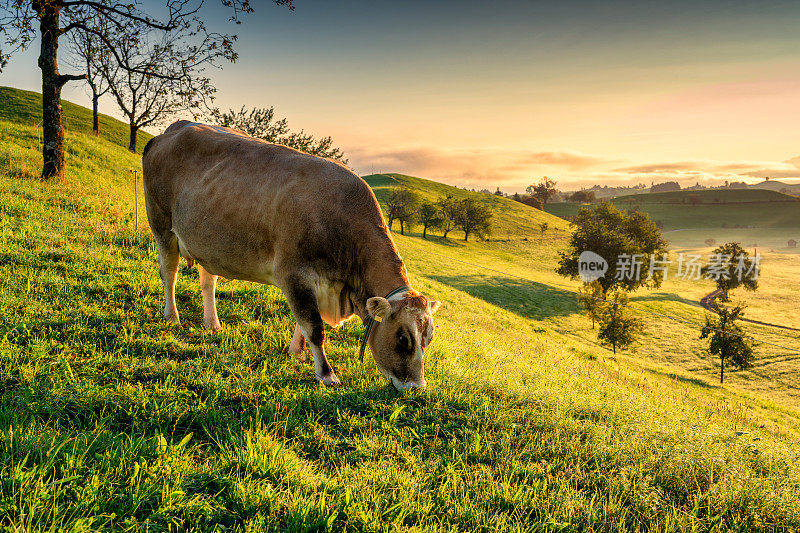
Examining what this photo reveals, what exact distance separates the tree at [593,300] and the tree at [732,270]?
65.1 ft

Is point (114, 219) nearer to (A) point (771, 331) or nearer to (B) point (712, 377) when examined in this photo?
(B) point (712, 377)

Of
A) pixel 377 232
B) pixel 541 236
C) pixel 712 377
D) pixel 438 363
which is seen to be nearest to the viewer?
pixel 377 232

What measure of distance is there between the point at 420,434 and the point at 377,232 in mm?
2316

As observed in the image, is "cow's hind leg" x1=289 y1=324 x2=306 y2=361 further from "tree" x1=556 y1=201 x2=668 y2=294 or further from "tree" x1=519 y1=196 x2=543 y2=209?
"tree" x1=519 y1=196 x2=543 y2=209

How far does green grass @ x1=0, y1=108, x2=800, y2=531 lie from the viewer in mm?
2789

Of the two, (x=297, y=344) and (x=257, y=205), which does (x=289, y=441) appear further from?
(x=257, y=205)

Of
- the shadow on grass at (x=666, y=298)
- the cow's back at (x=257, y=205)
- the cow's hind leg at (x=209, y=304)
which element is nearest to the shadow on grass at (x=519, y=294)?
the shadow on grass at (x=666, y=298)

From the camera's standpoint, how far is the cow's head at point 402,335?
14.9 ft

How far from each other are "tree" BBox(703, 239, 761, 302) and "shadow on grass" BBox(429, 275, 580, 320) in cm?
2186

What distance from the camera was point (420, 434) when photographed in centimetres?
420

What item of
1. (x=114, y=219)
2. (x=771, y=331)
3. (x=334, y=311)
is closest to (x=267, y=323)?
(x=334, y=311)

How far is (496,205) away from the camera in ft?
379

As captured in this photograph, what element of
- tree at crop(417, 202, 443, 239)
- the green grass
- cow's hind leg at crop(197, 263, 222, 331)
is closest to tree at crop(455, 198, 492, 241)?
tree at crop(417, 202, 443, 239)

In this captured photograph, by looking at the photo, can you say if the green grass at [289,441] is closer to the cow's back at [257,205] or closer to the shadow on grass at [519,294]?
the cow's back at [257,205]
